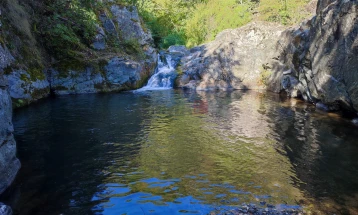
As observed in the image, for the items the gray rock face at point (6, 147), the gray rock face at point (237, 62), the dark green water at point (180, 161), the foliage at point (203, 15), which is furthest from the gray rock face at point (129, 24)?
the gray rock face at point (6, 147)

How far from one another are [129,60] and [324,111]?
12862mm

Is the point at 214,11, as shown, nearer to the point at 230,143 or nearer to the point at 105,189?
the point at 230,143

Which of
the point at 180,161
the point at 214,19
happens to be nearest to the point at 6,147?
the point at 180,161

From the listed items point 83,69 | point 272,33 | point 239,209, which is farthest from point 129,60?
point 239,209

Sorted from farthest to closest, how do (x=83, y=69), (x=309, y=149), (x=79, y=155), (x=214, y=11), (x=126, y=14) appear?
(x=214, y=11), (x=126, y=14), (x=83, y=69), (x=309, y=149), (x=79, y=155)

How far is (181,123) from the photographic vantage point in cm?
1148

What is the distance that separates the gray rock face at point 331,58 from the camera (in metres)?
10.7

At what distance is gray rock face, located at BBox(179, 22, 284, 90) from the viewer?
898 inches

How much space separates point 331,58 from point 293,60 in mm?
5364

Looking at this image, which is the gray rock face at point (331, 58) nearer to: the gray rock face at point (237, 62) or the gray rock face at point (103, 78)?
the gray rock face at point (237, 62)

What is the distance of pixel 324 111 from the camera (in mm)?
13695

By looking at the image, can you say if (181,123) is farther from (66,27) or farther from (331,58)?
(66,27)

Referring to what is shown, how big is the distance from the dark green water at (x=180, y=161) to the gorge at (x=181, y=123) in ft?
0.12

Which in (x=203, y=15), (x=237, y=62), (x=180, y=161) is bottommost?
(x=180, y=161)
